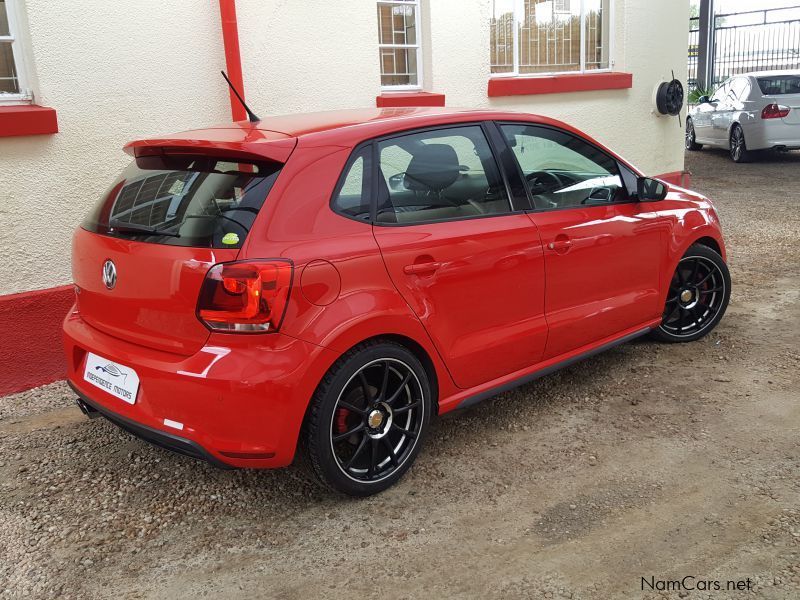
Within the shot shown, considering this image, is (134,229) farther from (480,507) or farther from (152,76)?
(152,76)

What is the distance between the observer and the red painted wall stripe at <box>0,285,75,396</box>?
487cm

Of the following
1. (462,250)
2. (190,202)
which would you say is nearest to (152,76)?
(190,202)

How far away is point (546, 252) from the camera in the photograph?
13.2 ft

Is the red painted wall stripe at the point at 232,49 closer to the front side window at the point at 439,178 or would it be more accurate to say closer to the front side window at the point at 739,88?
the front side window at the point at 439,178

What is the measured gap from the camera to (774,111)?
43.5 feet

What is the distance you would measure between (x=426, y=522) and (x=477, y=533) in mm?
227

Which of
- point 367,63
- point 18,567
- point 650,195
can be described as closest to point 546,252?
point 650,195

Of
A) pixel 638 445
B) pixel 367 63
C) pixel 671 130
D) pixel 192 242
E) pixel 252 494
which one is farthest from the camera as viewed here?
pixel 671 130

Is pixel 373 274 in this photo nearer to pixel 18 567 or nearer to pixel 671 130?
pixel 18 567

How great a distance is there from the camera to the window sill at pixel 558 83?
7555 millimetres

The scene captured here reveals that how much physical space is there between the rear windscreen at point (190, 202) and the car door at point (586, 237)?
1.52 meters

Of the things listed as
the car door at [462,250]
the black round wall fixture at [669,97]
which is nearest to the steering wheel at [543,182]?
the car door at [462,250]

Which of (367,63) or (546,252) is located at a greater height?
(367,63)

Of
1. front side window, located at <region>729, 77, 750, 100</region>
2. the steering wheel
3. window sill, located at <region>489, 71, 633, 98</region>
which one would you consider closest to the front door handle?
the steering wheel
